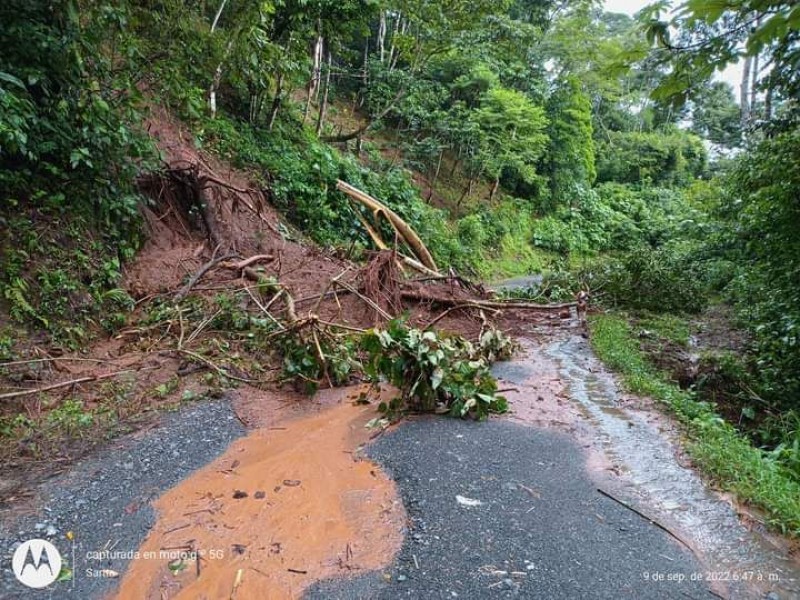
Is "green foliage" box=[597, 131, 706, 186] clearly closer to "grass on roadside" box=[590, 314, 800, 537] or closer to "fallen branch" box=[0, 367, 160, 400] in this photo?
"grass on roadside" box=[590, 314, 800, 537]

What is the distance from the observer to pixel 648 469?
3.73 m

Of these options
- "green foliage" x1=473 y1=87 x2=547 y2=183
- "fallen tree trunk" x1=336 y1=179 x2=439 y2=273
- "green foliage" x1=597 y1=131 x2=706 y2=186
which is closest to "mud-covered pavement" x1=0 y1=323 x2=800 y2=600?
"fallen tree trunk" x1=336 y1=179 x2=439 y2=273

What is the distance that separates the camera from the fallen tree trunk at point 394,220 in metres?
11.2

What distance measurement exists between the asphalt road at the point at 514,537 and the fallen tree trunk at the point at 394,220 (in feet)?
24.8

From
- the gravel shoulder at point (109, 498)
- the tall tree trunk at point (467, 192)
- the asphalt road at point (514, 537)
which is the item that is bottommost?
the gravel shoulder at point (109, 498)

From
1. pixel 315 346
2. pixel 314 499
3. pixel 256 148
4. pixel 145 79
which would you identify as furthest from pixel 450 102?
pixel 314 499

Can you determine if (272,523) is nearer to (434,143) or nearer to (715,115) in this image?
(434,143)

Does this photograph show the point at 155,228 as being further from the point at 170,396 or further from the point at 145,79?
the point at 170,396

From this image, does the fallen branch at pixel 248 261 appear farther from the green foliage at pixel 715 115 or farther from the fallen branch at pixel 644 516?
the green foliage at pixel 715 115

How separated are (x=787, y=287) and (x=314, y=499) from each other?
740 centimetres

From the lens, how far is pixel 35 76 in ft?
14.7

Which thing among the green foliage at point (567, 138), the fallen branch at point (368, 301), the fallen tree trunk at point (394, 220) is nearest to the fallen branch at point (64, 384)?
the fallen branch at point (368, 301)

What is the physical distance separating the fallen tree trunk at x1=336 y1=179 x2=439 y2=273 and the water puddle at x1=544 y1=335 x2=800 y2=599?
21.6 ft

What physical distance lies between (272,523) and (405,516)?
2.99 ft
